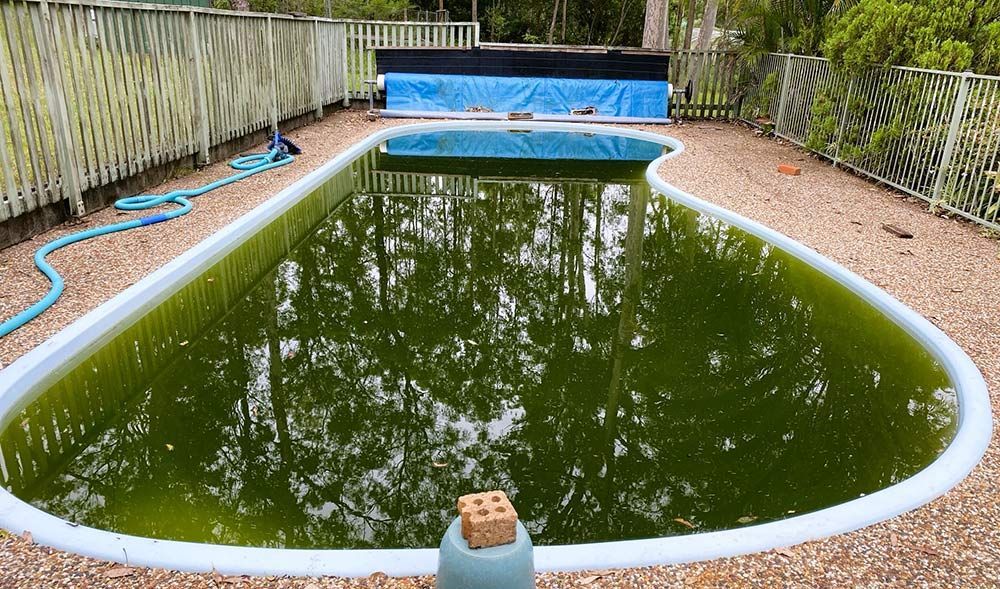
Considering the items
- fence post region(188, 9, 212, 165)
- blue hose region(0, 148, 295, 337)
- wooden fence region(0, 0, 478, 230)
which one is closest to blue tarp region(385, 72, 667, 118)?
wooden fence region(0, 0, 478, 230)

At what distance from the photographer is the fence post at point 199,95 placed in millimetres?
7246

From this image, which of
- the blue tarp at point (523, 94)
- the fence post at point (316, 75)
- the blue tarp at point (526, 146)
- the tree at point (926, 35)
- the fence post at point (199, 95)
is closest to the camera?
the tree at point (926, 35)

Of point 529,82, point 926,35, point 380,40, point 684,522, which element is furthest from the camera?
point 380,40

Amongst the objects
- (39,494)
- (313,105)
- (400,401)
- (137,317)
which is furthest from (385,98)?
(39,494)

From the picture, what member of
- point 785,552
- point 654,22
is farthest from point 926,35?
point 654,22

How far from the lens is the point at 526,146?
11.1 m

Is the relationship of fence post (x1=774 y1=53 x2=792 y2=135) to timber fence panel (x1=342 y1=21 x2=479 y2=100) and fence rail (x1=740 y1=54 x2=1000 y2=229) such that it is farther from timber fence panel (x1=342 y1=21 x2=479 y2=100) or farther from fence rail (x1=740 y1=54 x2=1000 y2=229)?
timber fence panel (x1=342 y1=21 x2=479 y2=100)

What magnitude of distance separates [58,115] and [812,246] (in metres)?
6.17

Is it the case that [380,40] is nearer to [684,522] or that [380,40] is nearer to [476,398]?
[476,398]

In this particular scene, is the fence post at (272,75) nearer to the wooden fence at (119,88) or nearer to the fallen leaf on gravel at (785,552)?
the wooden fence at (119,88)

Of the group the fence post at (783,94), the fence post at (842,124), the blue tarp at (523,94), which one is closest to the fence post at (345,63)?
the blue tarp at (523,94)

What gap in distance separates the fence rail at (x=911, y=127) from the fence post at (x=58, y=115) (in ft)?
25.4

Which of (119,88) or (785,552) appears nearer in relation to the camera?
(785,552)

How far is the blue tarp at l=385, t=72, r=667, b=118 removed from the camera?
12977mm
